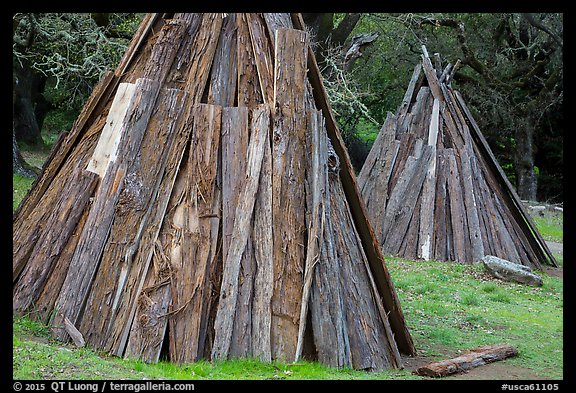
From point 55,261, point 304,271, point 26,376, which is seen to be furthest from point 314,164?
point 26,376

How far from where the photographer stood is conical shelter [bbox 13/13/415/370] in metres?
6.71

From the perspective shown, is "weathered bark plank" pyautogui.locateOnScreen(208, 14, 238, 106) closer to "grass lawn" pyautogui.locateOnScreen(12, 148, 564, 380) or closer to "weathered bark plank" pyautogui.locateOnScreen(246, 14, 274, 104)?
"weathered bark plank" pyautogui.locateOnScreen(246, 14, 274, 104)

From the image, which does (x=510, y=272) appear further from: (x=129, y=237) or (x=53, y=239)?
(x=53, y=239)

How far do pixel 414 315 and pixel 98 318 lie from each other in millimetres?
4626

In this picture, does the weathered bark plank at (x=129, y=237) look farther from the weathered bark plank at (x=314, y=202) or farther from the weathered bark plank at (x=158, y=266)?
the weathered bark plank at (x=314, y=202)

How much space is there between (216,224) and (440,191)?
883cm

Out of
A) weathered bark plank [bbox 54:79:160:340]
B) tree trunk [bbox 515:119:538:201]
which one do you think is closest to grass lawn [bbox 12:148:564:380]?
weathered bark plank [bbox 54:79:160:340]

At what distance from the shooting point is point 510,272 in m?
13.0

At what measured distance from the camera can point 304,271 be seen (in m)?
6.86

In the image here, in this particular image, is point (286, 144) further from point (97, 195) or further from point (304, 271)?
point (97, 195)

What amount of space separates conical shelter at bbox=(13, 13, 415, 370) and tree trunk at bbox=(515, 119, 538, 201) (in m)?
20.2

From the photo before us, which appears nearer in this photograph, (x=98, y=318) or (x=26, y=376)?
(x=26, y=376)

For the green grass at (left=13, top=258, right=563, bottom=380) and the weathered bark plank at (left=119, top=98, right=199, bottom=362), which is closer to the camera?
the green grass at (left=13, top=258, right=563, bottom=380)

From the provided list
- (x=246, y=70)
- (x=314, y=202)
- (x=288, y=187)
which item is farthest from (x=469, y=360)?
(x=246, y=70)
